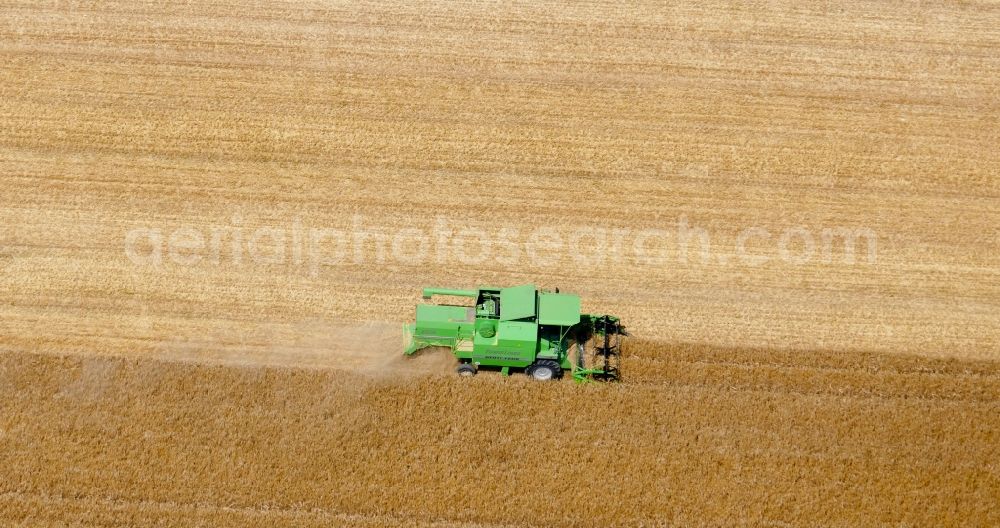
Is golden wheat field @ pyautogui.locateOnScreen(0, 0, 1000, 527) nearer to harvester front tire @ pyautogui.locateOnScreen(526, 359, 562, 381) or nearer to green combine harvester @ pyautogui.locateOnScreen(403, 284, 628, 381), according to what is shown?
harvester front tire @ pyautogui.locateOnScreen(526, 359, 562, 381)

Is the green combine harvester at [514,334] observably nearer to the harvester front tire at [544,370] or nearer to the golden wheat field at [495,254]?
the harvester front tire at [544,370]

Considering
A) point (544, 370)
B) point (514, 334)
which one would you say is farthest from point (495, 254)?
point (544, 370)

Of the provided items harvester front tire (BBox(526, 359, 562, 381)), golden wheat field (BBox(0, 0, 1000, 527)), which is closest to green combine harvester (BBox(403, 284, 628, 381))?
harvester front tire (BBox(526, 359, 562, 381))

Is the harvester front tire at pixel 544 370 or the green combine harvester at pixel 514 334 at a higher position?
the green combine harvester at pixel 514 334

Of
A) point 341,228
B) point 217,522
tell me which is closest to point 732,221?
point 341,228

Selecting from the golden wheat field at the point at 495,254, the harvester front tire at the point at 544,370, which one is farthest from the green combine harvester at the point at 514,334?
the golden wheat field at the point at 495,254

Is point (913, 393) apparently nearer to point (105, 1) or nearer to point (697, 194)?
point (697, 194)
